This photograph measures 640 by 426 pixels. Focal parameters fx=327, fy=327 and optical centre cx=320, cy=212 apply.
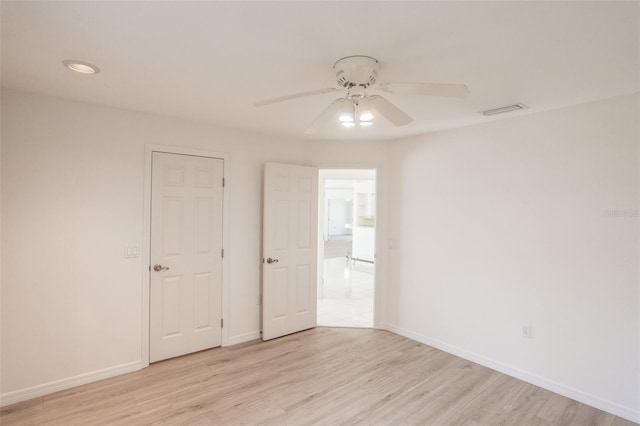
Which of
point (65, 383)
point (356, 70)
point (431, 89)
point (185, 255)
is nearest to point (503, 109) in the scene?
point (431, 89)

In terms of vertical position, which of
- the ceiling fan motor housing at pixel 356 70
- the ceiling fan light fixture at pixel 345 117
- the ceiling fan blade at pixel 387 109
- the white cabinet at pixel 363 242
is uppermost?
the ceiling fan motor housing at pixel 356 70

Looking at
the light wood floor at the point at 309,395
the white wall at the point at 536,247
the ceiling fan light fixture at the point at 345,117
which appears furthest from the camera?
→ the white wall at the point at 536,247

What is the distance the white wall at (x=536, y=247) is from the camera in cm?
258

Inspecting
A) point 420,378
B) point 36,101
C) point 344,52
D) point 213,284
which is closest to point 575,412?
point 420,378

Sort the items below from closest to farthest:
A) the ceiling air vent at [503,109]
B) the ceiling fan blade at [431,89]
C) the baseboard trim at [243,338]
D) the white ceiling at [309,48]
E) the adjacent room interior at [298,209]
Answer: the white ceiling at [309,48] → the ceiling fan blade at [431,89] → the adjacent room interior at [298,209] → the ceiling air vent at [503,109] → the baseboard trim at [243,338]

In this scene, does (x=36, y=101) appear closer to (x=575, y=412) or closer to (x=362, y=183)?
(x=575, y=412)

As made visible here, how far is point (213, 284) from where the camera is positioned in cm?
367

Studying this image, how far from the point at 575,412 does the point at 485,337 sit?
902 mm

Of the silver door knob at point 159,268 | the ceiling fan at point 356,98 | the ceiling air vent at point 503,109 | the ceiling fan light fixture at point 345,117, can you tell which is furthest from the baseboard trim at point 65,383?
the ceiling air vent at point 503,109

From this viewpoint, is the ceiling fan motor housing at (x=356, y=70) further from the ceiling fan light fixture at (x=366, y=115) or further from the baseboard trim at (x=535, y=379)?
the baseboard trim at (x=535, y=379)

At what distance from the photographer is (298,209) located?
4203 millimetres

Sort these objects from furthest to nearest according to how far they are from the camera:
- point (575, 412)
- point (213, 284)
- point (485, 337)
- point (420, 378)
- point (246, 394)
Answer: point (213, 284) → point (485, 337) → point (420, 378) → point (246, 394) → point (575, 412)

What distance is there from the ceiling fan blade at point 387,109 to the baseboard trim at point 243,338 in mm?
3040

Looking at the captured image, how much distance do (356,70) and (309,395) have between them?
2535 mm
